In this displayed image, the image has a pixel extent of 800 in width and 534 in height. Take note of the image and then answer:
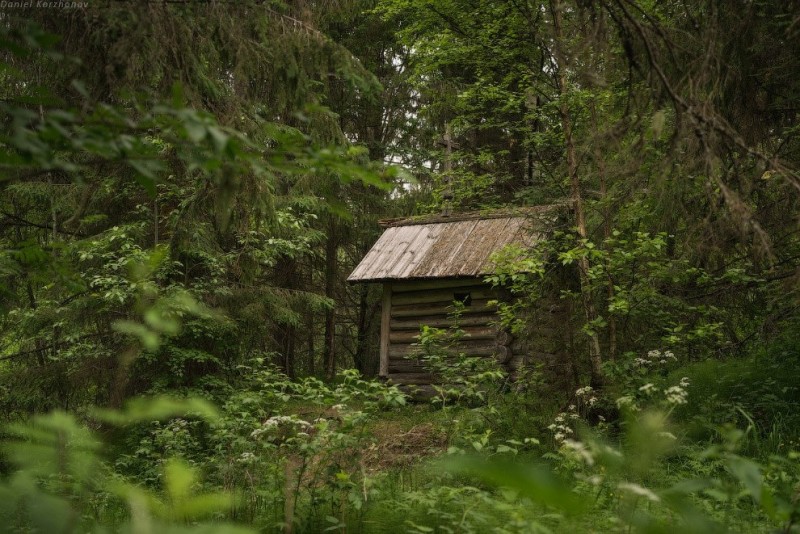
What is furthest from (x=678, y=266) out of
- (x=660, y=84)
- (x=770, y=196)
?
(x=660, y=84)

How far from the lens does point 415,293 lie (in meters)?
15.0

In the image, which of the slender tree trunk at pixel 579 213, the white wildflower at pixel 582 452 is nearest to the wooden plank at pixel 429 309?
the slender tree trunk at pixel 579 213

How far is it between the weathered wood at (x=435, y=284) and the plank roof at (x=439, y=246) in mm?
512

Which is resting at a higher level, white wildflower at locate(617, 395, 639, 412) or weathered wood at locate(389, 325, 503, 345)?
white wildflower at locate(617, 395, 639, 412)

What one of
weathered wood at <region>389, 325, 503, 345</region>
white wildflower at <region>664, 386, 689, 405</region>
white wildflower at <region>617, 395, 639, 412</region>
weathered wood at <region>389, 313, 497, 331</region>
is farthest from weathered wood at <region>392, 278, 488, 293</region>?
white wildflower at <region>664, 386, 689, 405</region>

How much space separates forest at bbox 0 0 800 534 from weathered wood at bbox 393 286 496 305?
1.64ft

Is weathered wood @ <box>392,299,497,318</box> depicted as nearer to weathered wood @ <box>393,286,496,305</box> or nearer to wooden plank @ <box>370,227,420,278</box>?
weathered wood @ <box>393,286,496,305</box>

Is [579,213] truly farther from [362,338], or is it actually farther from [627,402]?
[362,338]

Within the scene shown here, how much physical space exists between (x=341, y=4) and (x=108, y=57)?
275 cm

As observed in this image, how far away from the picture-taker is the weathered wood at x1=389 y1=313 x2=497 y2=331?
1400 cm

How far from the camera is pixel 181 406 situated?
64.2 inches

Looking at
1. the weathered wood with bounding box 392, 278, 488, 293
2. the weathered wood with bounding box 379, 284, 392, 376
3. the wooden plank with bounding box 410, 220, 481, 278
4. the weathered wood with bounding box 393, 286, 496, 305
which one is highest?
the wooden plank with bounding box 410, 220, 481, 278

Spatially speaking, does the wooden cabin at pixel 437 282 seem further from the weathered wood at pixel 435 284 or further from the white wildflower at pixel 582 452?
the white wildflower at pixel 582 452

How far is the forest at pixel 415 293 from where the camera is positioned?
2.45 m
